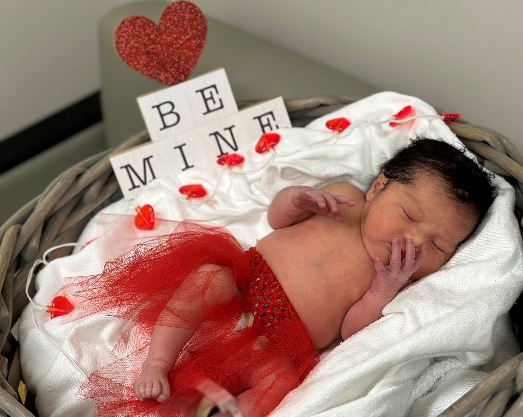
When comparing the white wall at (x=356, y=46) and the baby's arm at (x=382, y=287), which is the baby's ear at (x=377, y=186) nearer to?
the baby's arm at (x=382, y=287)

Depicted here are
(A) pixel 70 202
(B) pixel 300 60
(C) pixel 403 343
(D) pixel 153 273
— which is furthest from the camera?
(B) pixel 300 60

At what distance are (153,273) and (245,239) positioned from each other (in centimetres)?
22

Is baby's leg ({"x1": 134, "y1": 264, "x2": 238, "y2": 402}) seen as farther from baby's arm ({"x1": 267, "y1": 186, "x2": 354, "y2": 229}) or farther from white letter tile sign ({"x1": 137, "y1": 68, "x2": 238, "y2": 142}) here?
white letter tile sign ({"x1": 137, "y1": 68, "x2": 238, "y2": 142})

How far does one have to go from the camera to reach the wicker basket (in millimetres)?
1114

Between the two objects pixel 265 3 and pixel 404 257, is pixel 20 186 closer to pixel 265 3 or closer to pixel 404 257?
pixel 265 3

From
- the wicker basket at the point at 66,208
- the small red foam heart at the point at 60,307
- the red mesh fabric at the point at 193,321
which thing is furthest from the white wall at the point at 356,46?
the small red foam heart at the point at 60,307

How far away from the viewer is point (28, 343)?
1.12 meters

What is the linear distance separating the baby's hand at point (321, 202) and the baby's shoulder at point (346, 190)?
0.06 metres

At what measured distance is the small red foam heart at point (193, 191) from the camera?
1.27 meters

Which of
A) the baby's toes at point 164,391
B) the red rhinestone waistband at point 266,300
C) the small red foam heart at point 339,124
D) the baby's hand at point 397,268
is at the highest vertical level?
the small red foam heart at point 339,124

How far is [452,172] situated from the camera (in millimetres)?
1081

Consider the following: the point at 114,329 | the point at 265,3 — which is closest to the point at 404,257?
the point at 114,329

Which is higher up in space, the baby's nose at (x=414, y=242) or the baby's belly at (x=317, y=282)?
the baby's nose at (x=414, y=242)

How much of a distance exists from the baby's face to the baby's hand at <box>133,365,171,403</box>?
0.36m
